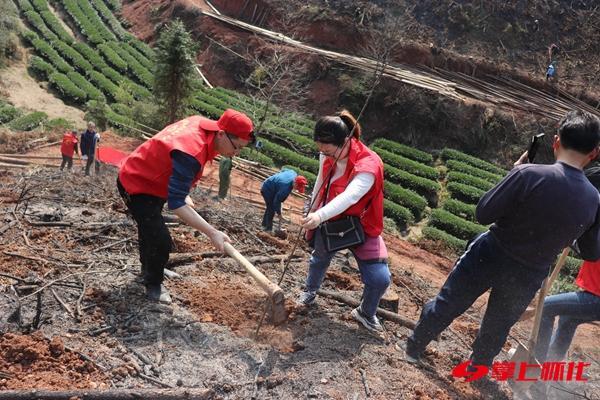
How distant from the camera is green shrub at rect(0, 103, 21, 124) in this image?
16019 mm

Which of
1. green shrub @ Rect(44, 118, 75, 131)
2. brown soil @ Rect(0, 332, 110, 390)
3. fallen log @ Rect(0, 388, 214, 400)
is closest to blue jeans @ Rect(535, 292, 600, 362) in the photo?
fallen log @ Rect(0, 388, 214, 400)

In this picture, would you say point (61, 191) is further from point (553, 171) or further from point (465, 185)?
point (465, 185)

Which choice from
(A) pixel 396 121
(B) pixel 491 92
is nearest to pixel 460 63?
(B) pixel 491 92

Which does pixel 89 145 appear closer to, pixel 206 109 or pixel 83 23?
pixel 206 109

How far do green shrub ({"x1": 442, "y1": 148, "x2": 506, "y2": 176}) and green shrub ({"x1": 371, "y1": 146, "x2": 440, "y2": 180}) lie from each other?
4.53 ft

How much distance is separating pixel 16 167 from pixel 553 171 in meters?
11.5

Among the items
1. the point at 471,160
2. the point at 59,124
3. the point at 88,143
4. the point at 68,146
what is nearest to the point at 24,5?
the point at 59,124

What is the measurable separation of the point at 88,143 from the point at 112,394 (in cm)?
848

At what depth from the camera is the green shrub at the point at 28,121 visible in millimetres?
15312

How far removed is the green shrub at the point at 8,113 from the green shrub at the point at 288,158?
850 centimetres

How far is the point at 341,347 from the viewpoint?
136 inches

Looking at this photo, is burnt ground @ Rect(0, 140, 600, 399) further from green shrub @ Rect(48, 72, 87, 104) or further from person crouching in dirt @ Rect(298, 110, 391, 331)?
green shrub @ Rect(48, 72, 87, 104)

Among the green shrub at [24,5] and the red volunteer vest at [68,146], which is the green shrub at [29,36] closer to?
the green shrub at [24,5]

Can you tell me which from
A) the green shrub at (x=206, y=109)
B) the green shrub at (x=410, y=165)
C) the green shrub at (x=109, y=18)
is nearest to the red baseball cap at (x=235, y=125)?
the green shrub at (x=410, y=165)
